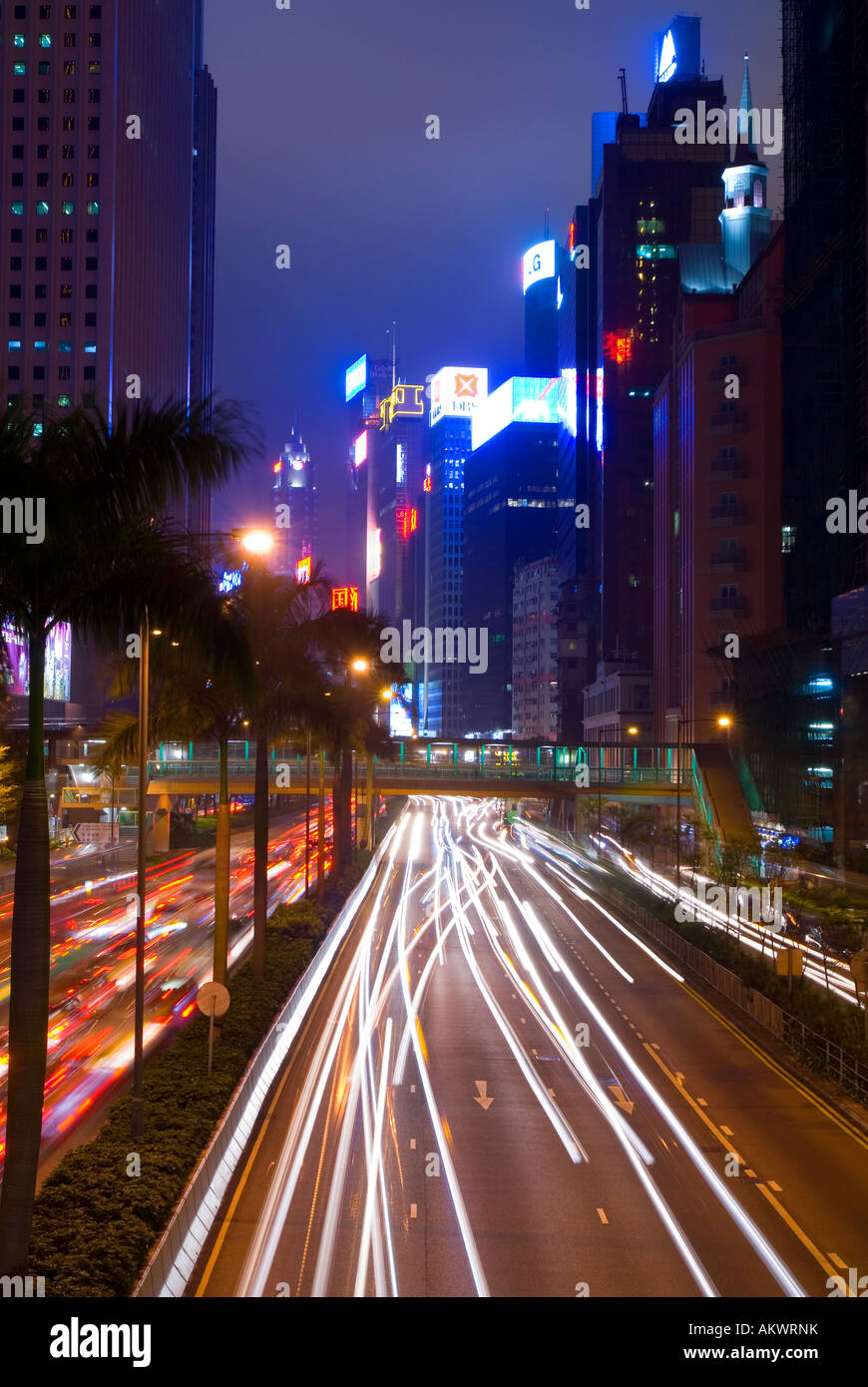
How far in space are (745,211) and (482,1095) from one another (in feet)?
362

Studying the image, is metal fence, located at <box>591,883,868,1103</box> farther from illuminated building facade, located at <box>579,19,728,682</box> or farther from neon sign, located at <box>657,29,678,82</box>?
neon sign, located at <box>657,29,678,82</box>

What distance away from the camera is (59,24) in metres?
124

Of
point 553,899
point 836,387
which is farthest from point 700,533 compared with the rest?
point 553,899

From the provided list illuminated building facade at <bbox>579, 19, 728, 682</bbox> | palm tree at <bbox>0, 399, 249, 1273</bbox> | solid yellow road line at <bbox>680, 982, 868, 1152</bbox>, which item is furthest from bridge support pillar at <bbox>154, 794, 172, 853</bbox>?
illuminated building facade at <bbox>579, 19, 728, 682</bbox>

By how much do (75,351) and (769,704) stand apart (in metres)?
83.3

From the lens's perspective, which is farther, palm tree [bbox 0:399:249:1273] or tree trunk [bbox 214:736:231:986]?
tree trunk [bbox 214:736:231:986]

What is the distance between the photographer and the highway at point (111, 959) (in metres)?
23.1

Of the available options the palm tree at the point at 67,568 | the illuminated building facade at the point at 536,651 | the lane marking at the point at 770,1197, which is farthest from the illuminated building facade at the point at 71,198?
the palm tree at the point at 67,568

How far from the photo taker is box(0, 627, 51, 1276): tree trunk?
11.6 m

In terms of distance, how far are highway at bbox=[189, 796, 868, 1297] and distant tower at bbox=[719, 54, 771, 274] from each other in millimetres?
93757

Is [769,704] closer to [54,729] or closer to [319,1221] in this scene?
[54,729]

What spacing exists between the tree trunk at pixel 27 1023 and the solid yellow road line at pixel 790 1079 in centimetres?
1410

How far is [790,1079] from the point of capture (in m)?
24.4

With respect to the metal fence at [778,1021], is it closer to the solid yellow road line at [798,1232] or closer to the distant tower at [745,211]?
the solid yellow road line at [798,1232]
